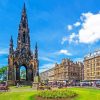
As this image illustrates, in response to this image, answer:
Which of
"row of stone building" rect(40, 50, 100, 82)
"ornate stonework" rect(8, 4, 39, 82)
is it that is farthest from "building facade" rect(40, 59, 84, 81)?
"ornate stonework" rect(8, 4, 39, 82)

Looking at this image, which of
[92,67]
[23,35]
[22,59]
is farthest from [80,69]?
[22,59]

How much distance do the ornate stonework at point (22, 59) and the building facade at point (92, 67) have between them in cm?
3967

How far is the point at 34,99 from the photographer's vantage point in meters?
41.6

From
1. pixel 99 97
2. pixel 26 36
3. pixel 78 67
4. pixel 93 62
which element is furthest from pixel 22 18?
pixel 99 97

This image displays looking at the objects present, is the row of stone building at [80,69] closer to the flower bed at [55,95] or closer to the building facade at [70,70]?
the building facade at [70,70]

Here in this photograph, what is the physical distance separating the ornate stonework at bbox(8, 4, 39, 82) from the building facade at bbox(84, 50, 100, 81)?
3967 centimetres

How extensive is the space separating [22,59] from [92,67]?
162 ft

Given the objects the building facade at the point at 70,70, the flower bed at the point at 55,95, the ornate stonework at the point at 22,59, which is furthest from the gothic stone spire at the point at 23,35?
the flower bed at the point at 55,95

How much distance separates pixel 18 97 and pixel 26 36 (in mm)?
65889

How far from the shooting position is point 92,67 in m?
139

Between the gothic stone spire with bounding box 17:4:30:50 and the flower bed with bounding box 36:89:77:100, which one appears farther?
the gothic stone spire with bounding box 17:4:30:50

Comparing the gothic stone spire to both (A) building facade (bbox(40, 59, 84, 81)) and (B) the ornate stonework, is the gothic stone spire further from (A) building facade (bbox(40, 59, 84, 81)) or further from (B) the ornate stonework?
(A) building facade (bbox(40, 59, 84, 81))

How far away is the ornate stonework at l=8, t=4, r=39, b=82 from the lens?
329ft

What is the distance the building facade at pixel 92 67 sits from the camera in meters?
132
